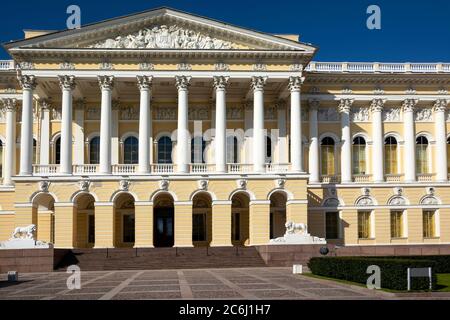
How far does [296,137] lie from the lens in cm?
5034

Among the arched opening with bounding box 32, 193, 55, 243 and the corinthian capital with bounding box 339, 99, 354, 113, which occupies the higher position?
the corinthian capital with bounding box 339, 99, 354, 113

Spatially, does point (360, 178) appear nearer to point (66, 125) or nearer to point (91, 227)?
point (91, 227)

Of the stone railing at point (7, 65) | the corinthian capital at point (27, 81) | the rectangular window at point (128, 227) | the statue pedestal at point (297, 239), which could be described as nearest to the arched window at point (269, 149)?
the statue pedestal at point (297, 239)

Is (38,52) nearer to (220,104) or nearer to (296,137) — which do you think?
(220,104)

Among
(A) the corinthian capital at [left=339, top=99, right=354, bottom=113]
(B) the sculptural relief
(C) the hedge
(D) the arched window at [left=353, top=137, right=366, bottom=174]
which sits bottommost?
(C) the hedge

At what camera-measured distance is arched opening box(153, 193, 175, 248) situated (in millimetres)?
52719

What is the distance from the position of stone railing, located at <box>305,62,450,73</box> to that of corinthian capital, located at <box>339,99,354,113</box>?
2396mm

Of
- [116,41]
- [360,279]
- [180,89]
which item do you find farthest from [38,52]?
[360,279]

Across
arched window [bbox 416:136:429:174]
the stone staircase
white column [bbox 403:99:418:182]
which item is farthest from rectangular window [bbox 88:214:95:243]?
arched window [bbox 416:136:429:174]

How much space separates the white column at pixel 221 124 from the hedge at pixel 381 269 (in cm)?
1589

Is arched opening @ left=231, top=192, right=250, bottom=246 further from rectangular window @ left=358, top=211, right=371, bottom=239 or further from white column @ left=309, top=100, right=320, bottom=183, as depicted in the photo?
rectangular window @ left=358, top=211, right=371, bottom=239

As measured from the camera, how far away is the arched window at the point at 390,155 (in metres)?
56.5

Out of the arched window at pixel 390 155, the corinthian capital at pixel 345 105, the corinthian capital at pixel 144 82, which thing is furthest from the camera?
the arched window at pixel 390 155

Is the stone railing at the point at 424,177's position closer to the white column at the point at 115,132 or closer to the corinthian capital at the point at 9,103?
the white column at the point at 115,132
